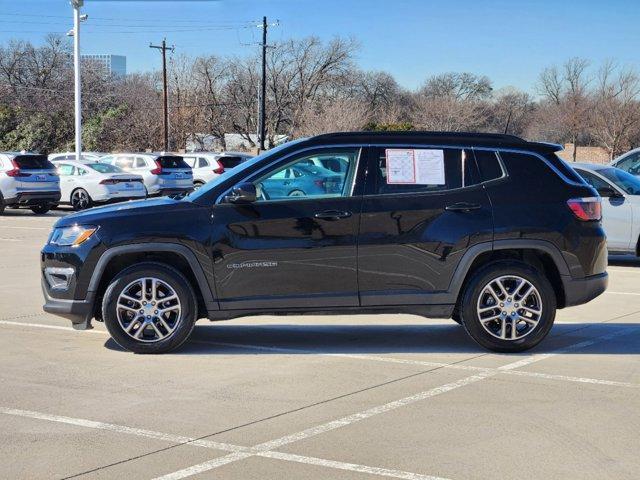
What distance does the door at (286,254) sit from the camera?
307 inches

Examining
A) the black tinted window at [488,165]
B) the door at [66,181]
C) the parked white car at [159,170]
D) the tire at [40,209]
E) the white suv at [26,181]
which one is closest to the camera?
the black tinted window at [488,165]

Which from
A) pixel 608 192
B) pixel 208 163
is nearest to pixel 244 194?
pixel 608 192

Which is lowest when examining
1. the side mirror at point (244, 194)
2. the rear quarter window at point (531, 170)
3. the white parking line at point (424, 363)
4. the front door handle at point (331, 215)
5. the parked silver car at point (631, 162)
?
the white parking line at point (424, 363)

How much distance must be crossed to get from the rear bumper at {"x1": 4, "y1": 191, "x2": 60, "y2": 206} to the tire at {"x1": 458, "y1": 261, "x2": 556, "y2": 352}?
1997 cm

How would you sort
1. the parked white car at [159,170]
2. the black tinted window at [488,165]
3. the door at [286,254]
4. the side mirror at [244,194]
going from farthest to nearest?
the parked white car at [159,170] < the black tinted window at [488,165] < the door at [286,254] < the side mirror at [244,194]

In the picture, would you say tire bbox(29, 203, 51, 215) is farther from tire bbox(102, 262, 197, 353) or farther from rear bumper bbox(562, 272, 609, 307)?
rear bumper bbox(562, 272, 609, 307)

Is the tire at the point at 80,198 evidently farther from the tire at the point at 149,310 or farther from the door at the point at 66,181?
the tire at the point at 149,310

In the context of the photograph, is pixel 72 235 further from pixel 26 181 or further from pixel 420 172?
pixel 26 181

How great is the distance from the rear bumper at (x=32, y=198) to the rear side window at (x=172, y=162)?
543 cm

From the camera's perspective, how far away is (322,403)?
21.1 ft


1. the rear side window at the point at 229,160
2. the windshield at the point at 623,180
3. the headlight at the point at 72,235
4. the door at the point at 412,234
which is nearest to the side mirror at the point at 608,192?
the windshield at the point at 623,180

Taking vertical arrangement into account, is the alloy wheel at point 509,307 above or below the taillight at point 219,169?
below

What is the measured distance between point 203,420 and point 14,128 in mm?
54518

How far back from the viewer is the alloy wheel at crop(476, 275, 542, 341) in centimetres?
789
